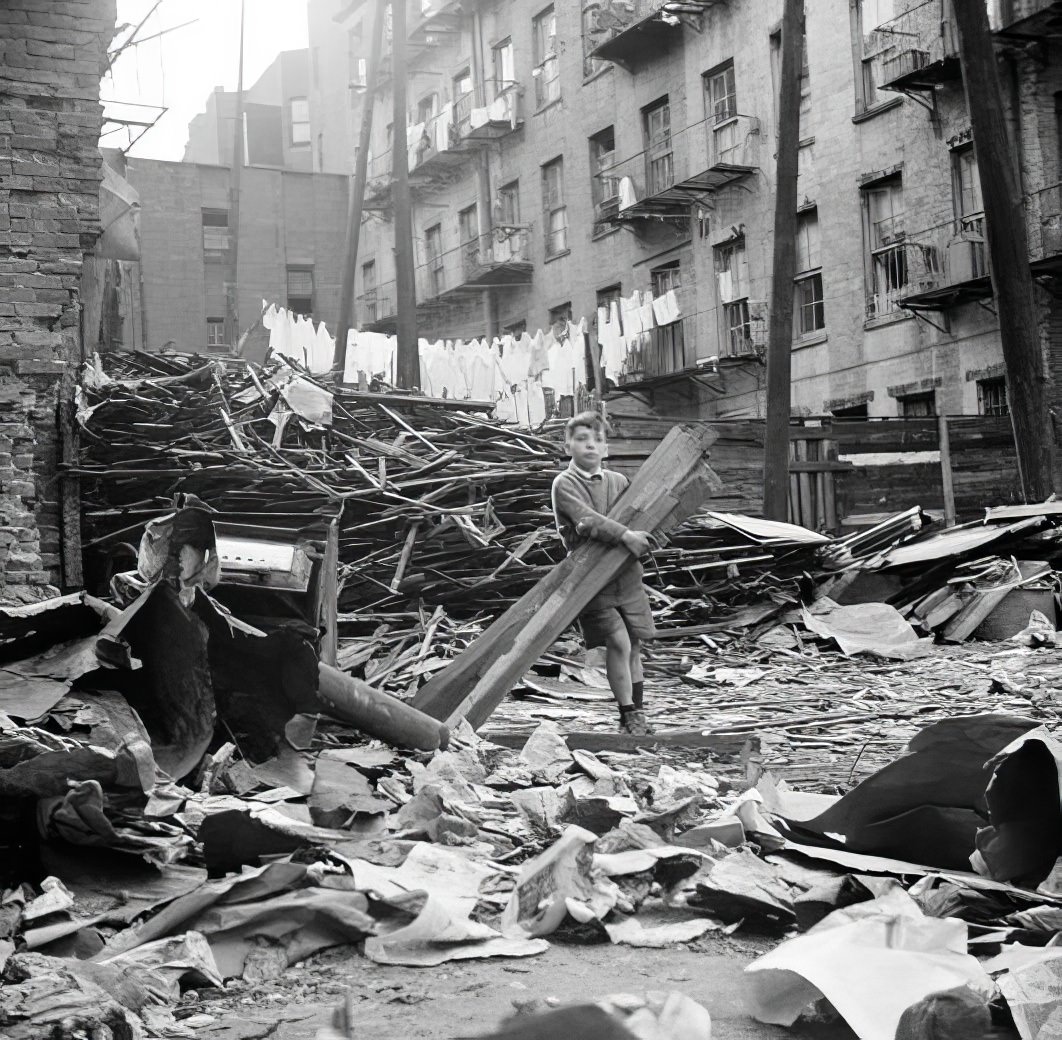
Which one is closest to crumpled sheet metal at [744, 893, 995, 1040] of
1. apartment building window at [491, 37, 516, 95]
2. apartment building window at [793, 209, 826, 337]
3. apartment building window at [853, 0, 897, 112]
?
apartment building window at [853, 0, 897, 112]

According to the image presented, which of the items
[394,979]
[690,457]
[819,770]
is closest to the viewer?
[394,979]

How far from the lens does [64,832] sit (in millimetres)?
3258

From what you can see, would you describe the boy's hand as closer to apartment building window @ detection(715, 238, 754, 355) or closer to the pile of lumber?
the pile of lumber

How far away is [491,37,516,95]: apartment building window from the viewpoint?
35438 mm

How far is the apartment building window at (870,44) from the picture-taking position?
2311 centimetres

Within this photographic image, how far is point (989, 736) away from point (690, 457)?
12.9ft

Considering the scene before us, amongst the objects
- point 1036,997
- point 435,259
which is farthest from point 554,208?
point 1036,997

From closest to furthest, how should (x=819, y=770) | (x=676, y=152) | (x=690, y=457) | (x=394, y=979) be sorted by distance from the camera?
(x=394, y=979) → (x=819, y=770) → (x=690, y=457) → (x=676, y=152)

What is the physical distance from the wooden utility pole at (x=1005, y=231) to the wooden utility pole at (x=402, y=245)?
40.7 ft

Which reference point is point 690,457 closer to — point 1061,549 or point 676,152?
point 1061,549

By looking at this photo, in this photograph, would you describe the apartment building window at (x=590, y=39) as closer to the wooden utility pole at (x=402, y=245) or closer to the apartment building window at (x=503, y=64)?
the apartment building window at (x=503, y=64)

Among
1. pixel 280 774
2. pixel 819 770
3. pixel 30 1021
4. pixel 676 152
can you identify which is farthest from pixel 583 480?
pixel 676 152

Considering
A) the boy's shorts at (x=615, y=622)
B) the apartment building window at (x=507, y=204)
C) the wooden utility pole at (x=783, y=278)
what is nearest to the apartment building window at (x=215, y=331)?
the apartment building window at (x=507, y=204)

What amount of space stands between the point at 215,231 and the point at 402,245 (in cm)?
2318
